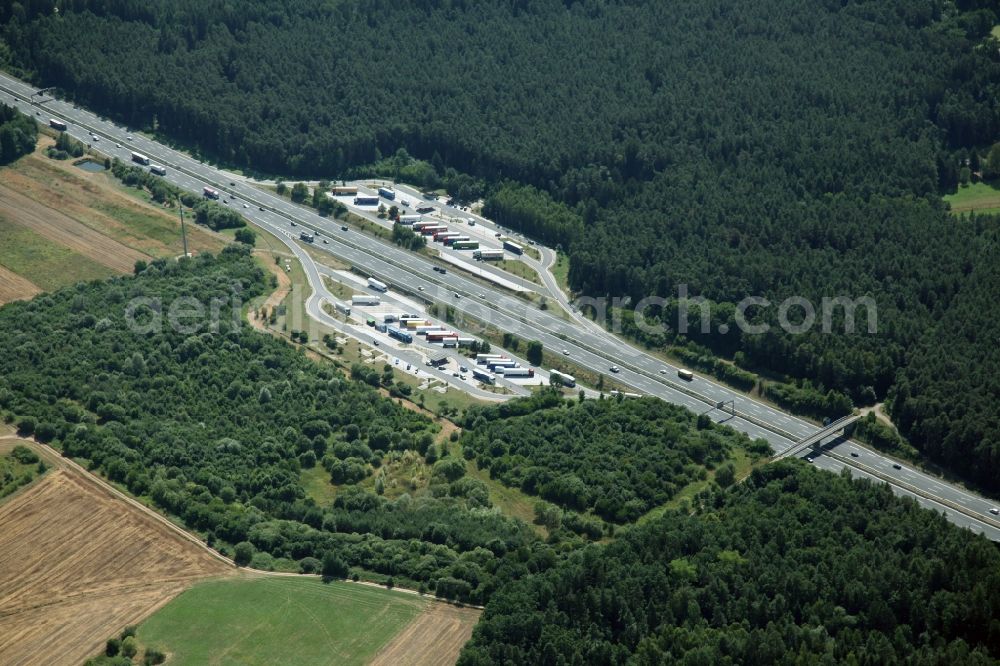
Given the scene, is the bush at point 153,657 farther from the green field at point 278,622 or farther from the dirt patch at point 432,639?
the dirt patch at point 432,639

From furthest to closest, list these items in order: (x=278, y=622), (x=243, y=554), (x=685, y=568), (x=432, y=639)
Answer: (x=243, y=554) < (x=685, y=568) < (x=278, y=622) < (x=432, y=639)

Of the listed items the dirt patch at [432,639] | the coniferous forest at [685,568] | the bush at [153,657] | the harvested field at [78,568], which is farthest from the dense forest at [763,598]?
the harvested field at [78,568]

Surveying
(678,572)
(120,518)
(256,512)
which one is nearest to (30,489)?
(120,518)

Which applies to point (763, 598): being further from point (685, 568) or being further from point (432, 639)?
point (432, 639)

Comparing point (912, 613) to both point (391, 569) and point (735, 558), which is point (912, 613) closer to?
point (735, 558)

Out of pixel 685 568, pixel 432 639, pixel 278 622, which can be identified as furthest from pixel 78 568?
pixel 685 568

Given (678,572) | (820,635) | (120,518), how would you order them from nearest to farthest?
(820,635) → (678,572) → (120,518)

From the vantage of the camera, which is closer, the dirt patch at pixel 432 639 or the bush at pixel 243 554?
the dirt patch at pixel 432 639
